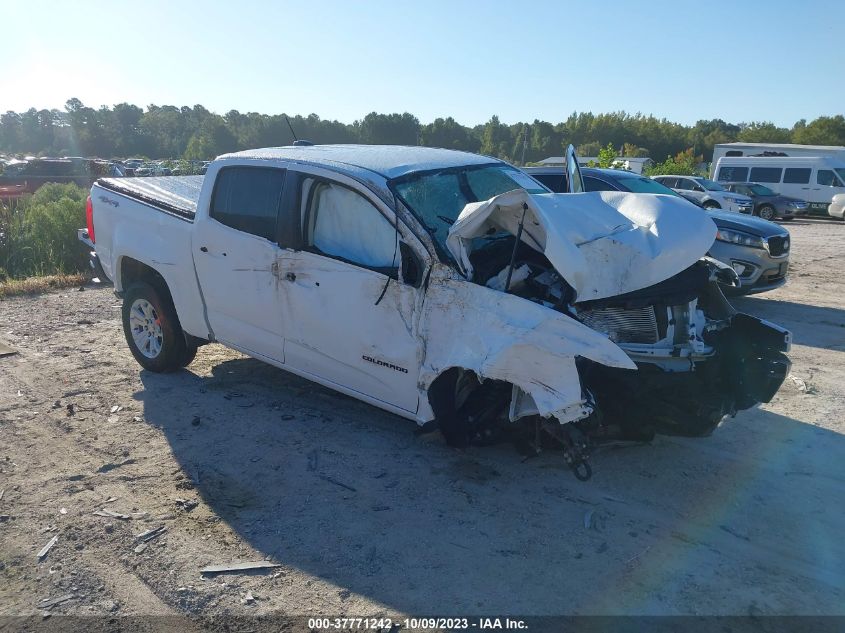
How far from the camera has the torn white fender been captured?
11.7 ft

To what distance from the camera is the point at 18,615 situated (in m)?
3.21

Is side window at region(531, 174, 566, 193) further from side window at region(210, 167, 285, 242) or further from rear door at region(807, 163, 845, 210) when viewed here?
rear door at region(807, 163, 845, 210)

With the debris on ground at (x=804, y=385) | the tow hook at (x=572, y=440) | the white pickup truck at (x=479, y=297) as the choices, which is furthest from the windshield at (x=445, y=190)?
the debris on ground at (x=804, y=385)

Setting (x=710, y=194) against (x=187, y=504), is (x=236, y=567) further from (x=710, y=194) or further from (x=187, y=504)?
(x=710, y=194)

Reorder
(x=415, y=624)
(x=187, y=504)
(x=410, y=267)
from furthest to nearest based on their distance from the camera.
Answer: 1. (x=410, y=267)
2. (x=187, y=504)
3. (x=415, y=624)

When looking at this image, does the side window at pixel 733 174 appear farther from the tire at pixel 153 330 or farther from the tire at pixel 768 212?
the tire at pixel 153 330

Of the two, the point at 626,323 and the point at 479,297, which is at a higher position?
the point at 479,297

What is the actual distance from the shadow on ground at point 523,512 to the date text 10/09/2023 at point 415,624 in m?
0.07

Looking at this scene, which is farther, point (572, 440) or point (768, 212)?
point (768, 212)

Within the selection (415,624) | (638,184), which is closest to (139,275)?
(415,624)

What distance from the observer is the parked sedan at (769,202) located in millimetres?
24094

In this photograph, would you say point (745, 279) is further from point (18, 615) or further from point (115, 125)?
point (115, 125)

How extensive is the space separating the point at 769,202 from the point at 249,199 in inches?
935

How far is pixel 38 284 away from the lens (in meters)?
10.3
